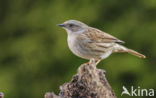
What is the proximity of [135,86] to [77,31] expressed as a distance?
2.88 m

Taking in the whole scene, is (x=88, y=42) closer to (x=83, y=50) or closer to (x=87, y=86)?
(x=83, y=50)

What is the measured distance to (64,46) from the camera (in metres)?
9.92

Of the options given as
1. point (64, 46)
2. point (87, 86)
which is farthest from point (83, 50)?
point (64, 46)

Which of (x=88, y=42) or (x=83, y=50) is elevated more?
(x=88, y=42)

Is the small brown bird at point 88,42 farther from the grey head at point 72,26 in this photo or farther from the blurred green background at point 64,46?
the blurred green background at point 64,46

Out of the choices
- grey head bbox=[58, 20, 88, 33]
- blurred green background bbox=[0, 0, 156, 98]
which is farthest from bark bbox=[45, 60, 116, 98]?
blurred green background bbox=[0, 0, 156, 98]

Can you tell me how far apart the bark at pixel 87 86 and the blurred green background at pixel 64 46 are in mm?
4513

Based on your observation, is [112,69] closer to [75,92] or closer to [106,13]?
[106,13]

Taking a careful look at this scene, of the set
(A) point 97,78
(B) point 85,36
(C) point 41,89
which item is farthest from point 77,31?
(C) point 41,89

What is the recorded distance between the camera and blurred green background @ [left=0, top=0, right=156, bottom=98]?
947cm

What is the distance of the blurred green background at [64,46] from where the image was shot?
947 centimetres

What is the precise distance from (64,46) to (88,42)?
10.7 feet

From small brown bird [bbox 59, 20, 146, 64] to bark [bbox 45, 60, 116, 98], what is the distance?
1473 mm

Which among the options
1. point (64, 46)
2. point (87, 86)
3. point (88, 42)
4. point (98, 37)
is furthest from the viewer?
point (64, 46)
